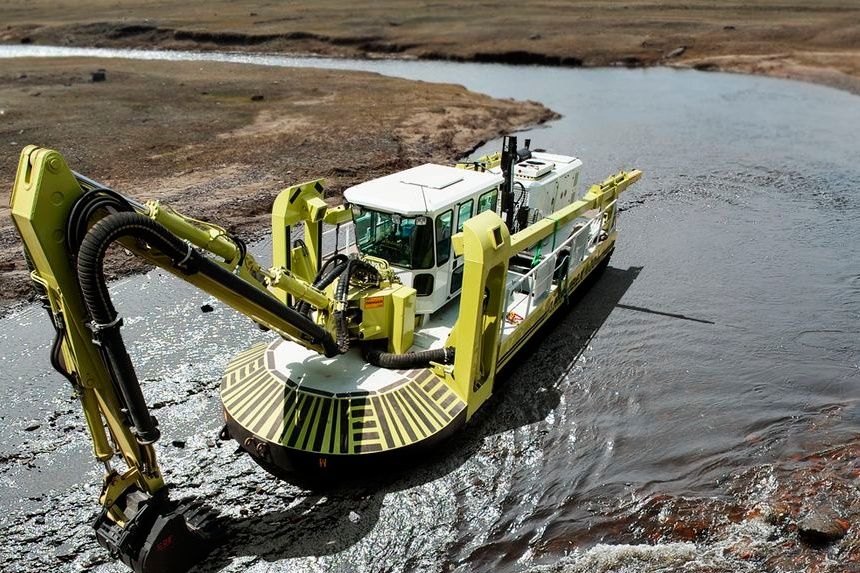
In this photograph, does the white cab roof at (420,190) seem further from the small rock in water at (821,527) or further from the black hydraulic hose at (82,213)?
the small rock in water at (821,527)

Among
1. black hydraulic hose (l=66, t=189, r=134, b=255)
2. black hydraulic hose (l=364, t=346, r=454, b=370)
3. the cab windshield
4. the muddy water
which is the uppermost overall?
black hydraulic hose (l=66, t=189, r=134, b=255)

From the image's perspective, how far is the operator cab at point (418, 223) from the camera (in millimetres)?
9273

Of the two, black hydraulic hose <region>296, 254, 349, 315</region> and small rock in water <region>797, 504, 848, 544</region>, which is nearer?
small rock in water <region>797, 504, 848, 544</region>

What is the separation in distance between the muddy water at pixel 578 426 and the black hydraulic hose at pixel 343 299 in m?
2.04

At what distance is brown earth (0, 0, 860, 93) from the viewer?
5428 cm

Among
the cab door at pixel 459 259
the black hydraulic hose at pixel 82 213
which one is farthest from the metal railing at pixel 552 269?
the black hydraulic hose at pixel 82 213

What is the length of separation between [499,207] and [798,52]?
5492 centimetres

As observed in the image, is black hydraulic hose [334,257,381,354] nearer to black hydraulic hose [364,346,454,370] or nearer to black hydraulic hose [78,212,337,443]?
black hydraulic hose [364,346,454,370]

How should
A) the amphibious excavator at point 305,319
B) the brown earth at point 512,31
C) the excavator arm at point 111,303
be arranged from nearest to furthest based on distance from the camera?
the excavator arm at point 111,303 → the amphibious excavator at point 305,319 → the brown earth at point 512,31

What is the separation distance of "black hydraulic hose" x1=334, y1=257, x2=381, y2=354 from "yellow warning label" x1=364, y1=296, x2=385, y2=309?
0.33m

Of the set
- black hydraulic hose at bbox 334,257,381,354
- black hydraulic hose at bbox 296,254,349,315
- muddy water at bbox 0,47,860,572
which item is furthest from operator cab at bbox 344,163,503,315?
muddy water at bbox 0,47,860,572

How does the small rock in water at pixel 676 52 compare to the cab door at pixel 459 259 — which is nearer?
the cab door at pixel 459 259

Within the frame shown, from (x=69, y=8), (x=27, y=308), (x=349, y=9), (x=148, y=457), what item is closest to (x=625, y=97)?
(x=27, y=308)

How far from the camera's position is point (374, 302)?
8938mm
